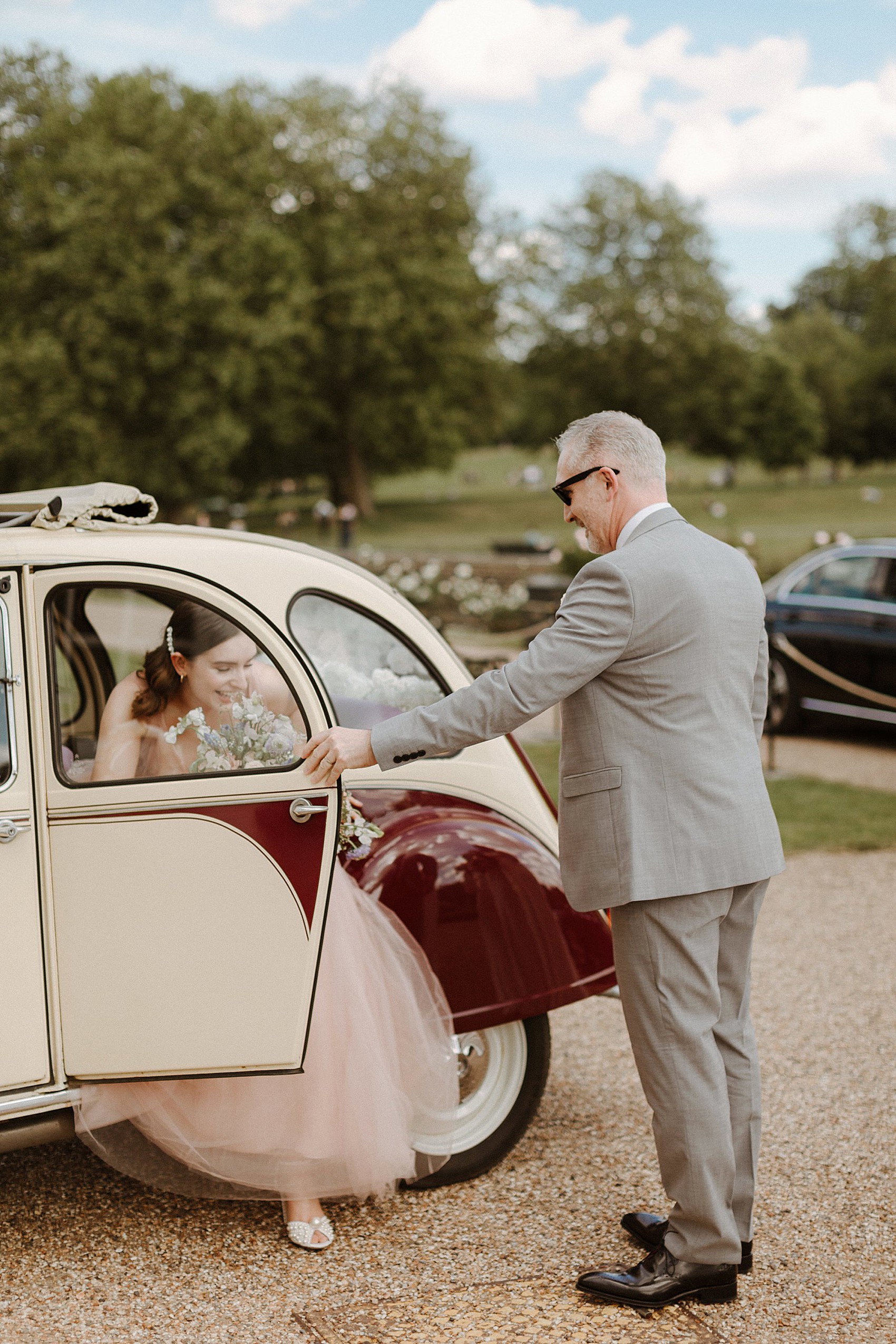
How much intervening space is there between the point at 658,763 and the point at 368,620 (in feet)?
4.01

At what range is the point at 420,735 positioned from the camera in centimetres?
285

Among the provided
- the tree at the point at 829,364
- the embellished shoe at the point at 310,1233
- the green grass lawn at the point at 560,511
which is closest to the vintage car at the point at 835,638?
the green grass lawn at the point at 560,511

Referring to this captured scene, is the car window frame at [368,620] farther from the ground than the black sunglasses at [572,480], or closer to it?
closer to it

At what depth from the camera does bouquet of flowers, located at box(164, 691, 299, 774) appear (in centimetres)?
317

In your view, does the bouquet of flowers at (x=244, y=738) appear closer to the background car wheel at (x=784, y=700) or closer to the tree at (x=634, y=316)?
the background car wheel at (x=784, y=700)

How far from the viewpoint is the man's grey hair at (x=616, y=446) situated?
114 inches

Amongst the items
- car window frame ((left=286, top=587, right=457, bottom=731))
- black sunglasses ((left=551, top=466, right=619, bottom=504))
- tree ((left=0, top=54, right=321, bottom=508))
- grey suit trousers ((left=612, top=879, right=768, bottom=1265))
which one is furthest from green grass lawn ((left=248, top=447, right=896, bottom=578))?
grey suit trousers ((left=612, top=879, right=768, bottom=1265))

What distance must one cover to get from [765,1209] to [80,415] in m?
33.4

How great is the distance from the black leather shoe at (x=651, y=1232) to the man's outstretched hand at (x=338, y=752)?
1.48 m

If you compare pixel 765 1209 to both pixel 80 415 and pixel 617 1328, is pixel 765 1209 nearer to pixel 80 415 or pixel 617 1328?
pixel 617 1328

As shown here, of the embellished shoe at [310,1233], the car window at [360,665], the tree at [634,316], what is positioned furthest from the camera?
the tree at [634,316]

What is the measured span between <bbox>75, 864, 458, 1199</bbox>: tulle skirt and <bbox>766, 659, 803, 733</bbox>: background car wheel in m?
8.55

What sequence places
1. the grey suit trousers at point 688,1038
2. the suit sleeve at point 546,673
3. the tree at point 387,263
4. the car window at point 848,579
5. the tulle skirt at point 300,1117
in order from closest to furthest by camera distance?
the suit sleeve at point 546,673, the grey suit trousers at point 688,1038, the tulle skirt at point 300,1117, the car window at point 848,579, the tree at point 387,263

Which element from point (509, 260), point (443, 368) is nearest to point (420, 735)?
point (443, 368)
